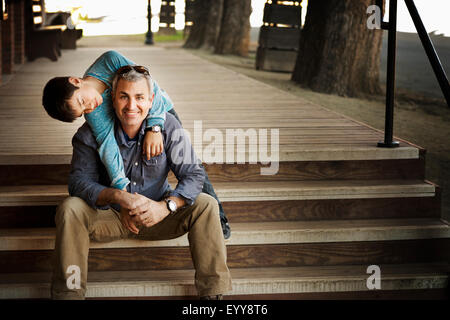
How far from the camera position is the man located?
8.54ft

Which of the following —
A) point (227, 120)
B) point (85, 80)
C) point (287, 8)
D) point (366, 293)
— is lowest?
point (366, 293)

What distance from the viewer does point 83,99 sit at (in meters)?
2.59

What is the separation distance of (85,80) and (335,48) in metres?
5.69

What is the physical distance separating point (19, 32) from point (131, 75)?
6.65m

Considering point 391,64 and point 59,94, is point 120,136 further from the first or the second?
point 391,64

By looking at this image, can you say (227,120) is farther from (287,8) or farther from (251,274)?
(287,8)

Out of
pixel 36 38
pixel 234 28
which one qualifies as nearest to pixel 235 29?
pixel 234 28

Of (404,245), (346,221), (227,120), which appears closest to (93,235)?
(346,221)

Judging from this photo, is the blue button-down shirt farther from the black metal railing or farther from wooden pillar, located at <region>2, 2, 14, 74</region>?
wooden pillar, located at <region>2, 2, 14, 74</region>

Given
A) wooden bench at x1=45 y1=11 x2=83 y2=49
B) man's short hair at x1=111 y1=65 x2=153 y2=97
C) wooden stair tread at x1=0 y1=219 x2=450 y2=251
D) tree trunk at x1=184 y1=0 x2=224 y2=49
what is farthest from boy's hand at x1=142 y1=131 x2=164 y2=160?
tree trunk at x1=184 y1=0 x2=224 y2=49

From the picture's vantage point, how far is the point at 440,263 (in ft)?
10.5

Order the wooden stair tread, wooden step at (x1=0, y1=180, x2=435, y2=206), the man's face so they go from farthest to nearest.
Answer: wooden step at (x1=0, y1=180, x2=435, y2=206)
the wooden stair tread
the man's face

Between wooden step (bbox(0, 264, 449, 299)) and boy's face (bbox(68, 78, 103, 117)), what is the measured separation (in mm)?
819

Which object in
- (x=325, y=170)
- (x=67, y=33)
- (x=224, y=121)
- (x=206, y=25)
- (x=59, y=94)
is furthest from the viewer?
(x=206, y=25)
